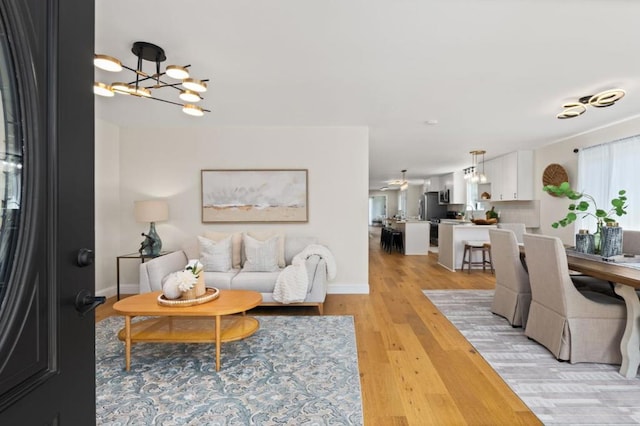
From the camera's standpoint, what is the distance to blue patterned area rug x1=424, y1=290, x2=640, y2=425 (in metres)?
1.84

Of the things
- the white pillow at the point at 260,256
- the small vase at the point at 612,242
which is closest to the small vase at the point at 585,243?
the small vase at the point at 612,242

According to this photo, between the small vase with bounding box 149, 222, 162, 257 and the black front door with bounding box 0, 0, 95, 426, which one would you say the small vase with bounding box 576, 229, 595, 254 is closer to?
the black front door with bounding box 0, 0, 95, 426

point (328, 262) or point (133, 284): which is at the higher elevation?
point (328, 262)

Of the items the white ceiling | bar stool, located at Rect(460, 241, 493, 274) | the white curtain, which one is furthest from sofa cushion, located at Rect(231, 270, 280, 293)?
the white curtain

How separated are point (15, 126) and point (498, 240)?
3708 mm

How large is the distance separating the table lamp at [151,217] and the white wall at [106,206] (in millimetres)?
587

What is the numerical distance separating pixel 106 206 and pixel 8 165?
4375 mm

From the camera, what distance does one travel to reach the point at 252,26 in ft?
6.75

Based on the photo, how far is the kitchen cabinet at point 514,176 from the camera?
20.2 ft

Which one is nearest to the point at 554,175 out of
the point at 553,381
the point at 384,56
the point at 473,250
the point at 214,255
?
the point at 473,250

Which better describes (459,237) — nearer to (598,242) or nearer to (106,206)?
(598,242)

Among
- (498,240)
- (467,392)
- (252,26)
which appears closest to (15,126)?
(252,26)

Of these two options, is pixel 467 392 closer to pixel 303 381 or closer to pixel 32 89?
pixel 303 381

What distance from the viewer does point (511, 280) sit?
3.21 meters
